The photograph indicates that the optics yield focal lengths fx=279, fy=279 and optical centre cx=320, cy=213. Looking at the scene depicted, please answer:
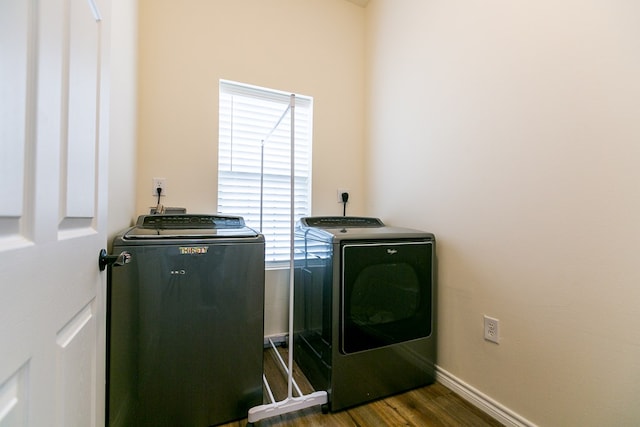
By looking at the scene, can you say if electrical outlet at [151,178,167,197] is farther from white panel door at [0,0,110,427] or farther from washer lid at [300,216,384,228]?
white panel door at [0,0,110,427]

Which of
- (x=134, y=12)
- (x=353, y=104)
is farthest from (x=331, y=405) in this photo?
(x=134, y=12)

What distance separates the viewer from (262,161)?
79.4 inches

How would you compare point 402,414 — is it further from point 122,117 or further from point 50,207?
point 122,117

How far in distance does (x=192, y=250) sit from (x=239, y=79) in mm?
1375

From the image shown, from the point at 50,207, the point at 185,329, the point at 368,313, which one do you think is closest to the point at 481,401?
the point at 368,313

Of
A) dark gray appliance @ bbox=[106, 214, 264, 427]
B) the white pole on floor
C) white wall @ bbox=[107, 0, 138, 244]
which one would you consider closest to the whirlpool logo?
dark gray appliance @ bbox=[106, 214, 264, 427]

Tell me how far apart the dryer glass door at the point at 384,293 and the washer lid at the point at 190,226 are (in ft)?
1.88

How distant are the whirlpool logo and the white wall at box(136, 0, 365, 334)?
29.4 inches

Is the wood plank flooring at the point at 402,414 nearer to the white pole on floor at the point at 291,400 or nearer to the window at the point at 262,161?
the white pole on floor at the point at 291,400

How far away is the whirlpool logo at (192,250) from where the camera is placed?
1209mm

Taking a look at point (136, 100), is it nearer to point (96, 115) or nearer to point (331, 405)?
point (96, 115)

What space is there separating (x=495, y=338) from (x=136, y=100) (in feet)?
7.75

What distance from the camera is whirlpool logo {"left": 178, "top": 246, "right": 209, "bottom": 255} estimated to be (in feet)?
3.97

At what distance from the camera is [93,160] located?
754 millimetres
